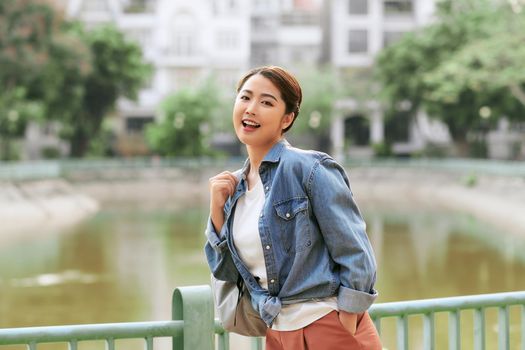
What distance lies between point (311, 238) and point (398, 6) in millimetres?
53137

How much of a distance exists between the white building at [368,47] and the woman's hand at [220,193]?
49038mm

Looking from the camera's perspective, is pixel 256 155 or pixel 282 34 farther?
pixel 282 34

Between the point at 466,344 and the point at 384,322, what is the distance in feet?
5.83

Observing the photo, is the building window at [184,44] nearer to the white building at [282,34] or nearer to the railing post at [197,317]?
the white building at [282,34]

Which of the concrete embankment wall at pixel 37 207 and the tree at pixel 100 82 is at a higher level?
the tree at pixel 100 82

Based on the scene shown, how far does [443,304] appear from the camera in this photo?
415cm

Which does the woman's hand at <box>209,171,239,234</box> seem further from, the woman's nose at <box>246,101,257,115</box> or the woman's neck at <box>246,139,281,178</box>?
the woman's nose at <box>246,101,257,115</box>

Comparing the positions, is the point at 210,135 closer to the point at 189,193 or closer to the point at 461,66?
the point at 189,193

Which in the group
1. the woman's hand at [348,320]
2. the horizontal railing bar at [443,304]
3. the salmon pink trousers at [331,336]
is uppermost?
the woman's hand at [348,320]

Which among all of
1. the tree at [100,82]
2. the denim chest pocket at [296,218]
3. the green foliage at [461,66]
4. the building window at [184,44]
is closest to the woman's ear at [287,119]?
the denim chest pocket at [296,218]

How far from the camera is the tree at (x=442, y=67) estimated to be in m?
38.4


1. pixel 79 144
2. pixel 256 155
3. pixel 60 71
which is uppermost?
pixel 60 71

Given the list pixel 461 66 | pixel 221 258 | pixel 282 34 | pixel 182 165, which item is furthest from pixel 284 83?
pixel 282 34

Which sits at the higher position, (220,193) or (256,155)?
(256,155)
